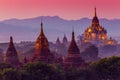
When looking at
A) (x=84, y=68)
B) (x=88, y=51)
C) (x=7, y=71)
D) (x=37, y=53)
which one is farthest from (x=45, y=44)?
(x=88, y=51)

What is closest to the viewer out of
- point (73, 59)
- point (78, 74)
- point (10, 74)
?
point (10, 74)

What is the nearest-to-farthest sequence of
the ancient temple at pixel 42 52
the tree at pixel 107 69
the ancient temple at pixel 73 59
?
the tree at pixel 107 69 < the ancient temple at pixel 73 59 < the ancient temple at pixel 42 52

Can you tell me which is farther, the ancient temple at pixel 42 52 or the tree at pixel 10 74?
the ancient temple at pixel 42 52

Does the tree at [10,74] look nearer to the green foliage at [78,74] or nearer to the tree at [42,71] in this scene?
the tree at [42,71]

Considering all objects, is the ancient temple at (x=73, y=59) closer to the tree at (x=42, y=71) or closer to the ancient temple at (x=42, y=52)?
the ancient temple at (x=42, y=52)

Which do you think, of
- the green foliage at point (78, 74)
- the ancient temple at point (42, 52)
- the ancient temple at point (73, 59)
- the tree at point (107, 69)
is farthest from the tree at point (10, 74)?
the tree at point (107, 69)

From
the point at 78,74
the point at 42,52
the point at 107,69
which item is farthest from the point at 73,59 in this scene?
the point at 107,69

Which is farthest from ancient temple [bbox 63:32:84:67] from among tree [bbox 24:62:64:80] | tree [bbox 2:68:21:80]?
tree [bbox 2:68:21:80]

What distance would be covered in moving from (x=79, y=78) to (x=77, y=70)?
1.44 m

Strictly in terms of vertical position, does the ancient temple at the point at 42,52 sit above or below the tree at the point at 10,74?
above

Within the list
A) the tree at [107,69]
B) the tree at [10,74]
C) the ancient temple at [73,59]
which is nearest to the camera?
the tree at [10,74]

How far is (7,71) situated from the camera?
3344 inches

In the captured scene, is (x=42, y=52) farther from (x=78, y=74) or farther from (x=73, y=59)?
(x=78, y=74)

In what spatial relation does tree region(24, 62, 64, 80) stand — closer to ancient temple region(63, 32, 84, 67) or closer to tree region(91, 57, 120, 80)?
tree region(91, 57, 120, 80)
